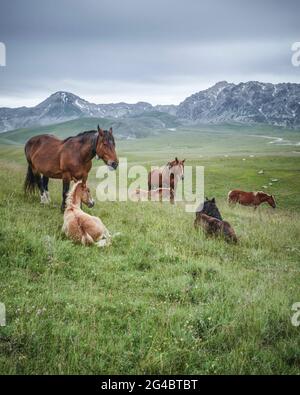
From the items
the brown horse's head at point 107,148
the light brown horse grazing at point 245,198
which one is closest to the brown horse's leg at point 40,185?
the brown horse's head at point 107,148

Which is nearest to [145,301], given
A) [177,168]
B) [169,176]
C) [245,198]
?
[177,168]

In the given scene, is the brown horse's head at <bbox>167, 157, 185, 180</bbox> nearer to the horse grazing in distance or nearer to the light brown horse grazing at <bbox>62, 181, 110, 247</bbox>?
the horse grazing in distance

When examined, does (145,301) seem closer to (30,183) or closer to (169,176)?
(30,183)

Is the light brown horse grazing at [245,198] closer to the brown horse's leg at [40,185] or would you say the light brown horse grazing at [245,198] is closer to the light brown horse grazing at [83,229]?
the brown horse's leg at [40,185]

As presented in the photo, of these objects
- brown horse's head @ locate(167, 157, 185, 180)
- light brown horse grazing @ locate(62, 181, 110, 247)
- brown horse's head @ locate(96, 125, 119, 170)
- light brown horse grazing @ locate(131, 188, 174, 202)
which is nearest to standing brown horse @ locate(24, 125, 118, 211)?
brown horse's head @ locate(96, 125, 119, 170)

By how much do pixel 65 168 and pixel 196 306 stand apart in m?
8.06

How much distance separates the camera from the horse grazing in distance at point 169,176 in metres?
20.2

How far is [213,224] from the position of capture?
11.8m

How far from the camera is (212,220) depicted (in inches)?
469

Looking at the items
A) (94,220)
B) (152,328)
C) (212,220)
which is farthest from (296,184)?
→ (152,328)

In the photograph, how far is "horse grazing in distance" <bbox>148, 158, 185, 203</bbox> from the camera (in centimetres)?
2024

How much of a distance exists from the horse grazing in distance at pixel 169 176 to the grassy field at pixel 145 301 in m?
8.38

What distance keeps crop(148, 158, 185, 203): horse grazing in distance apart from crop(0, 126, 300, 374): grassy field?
8.38m
